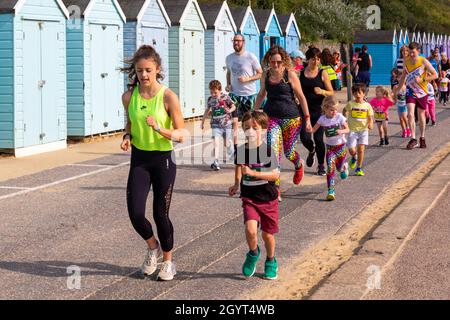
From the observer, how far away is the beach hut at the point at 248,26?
26.4 metres

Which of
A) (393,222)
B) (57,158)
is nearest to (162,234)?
(393,222)

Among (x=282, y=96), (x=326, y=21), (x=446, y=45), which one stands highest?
(x=326, y=21)

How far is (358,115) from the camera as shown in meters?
13.4

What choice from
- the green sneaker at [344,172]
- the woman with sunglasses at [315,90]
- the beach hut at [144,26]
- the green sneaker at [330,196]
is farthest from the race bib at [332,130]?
the beach hut at [144,26]

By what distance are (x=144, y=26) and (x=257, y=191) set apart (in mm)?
13834

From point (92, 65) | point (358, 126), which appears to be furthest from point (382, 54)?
point (358, 126)

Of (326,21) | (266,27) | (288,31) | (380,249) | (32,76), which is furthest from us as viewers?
(326,21)

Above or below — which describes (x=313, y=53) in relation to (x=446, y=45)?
below

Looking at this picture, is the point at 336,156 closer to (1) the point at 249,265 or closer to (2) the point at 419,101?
(1) the point at 249,265

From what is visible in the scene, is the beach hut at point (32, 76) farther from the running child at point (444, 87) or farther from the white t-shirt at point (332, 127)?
the running child at point (444, 87)

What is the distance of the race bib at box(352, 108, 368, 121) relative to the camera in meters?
13.3

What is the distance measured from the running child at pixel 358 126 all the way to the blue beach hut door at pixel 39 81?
535cm

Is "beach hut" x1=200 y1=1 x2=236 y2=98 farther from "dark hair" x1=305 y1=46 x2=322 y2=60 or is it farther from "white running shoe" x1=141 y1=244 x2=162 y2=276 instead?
"white running shoe" x1=141 y1=244 x2=162 y2=276

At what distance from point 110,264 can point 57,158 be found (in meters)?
7.98
